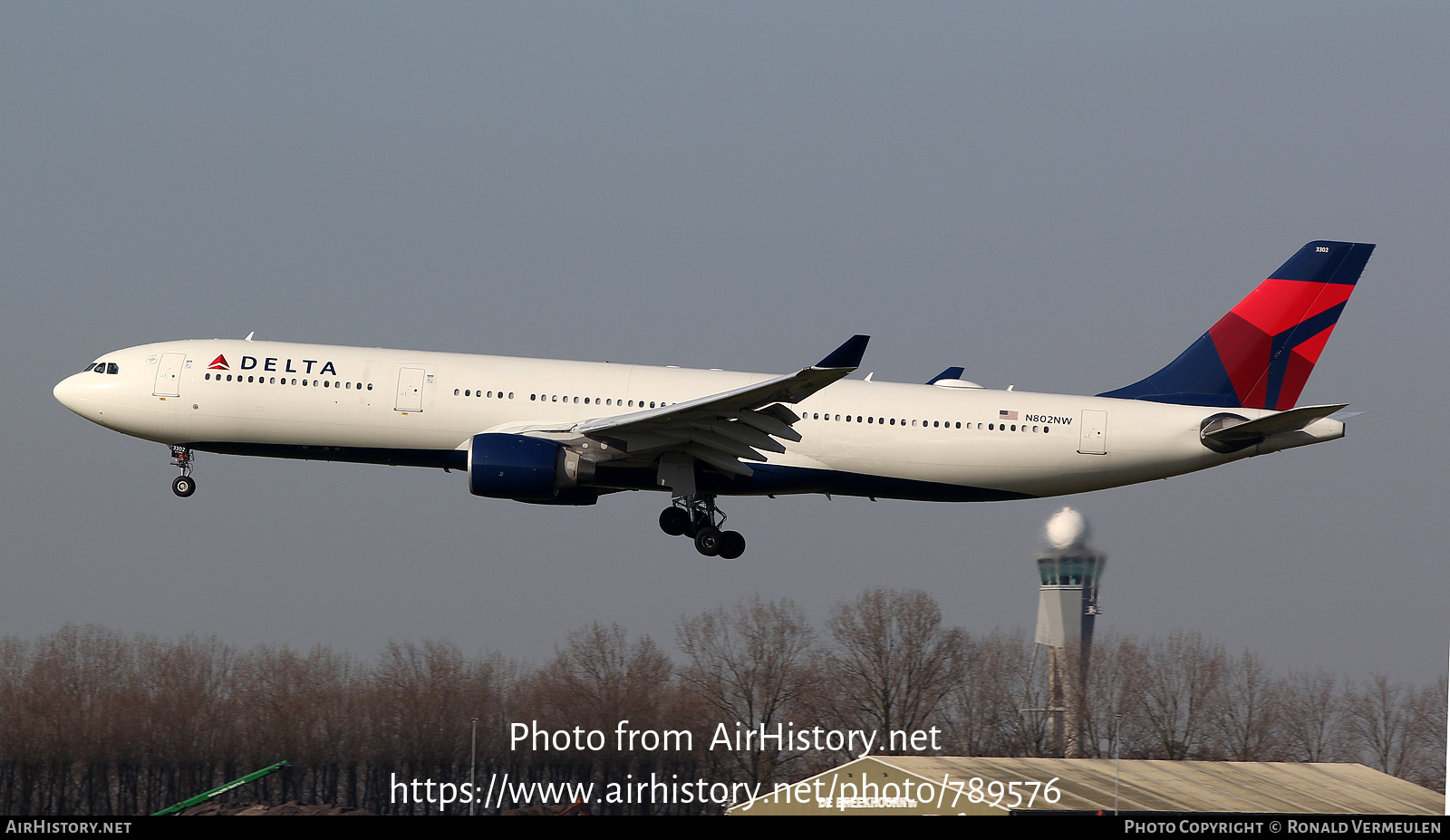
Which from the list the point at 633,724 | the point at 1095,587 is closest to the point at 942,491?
the point at 633,724

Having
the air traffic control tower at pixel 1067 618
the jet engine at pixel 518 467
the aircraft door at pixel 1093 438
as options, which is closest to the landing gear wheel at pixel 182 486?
the jet engine at pixel 518 467

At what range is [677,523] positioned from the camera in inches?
1262

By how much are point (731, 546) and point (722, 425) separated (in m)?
3.97

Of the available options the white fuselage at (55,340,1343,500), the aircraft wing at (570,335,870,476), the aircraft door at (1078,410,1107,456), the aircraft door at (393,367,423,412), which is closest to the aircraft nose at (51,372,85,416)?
the white fuselage at (55,340,1343,500)

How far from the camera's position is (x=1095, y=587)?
60.7m

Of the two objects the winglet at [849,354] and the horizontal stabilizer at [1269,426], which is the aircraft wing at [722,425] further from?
the horizontal stabilizer at [1269,426]

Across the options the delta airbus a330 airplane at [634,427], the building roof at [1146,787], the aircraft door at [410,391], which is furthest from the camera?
the building roof at [1146,787]

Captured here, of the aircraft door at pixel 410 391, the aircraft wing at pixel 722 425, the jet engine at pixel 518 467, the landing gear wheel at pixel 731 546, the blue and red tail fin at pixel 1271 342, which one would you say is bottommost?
the landing gear wheel at pixel 731 546

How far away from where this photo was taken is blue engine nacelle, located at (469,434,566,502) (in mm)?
28328

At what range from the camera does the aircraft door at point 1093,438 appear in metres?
30.6

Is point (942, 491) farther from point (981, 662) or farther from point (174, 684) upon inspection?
point (174, 684)

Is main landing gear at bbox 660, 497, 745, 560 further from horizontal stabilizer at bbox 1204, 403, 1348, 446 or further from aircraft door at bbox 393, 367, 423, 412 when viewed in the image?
horizontal stabilizer at bbox 1204, 403, 1348, 446

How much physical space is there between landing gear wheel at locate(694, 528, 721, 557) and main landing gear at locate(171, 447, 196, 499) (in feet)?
37.3
